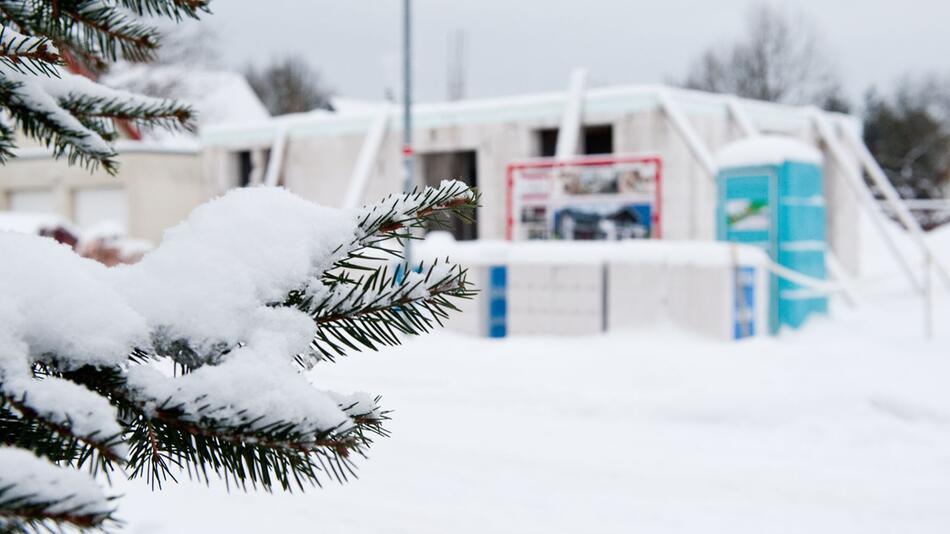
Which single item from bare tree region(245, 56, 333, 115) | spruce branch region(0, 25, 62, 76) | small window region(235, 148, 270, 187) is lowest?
spruce branch region(0, 25, 62, 76)

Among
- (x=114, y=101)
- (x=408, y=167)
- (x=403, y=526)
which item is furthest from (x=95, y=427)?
(x=408, y=167)

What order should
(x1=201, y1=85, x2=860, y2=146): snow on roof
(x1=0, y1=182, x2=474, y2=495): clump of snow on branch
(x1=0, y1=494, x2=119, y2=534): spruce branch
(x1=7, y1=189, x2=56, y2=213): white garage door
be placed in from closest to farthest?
(x1=0, y1=494, x2=119, y2=534): spruce branch → (x1=0, y1=182, x2=474, y2=495): clump of snow on branch → (x1=201, y1=85, x2=860, y2=146): snow on roof → (x1=7, y1=189, x2=56, y2=213): white garage door

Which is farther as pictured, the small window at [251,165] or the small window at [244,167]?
the small window at [244,167]

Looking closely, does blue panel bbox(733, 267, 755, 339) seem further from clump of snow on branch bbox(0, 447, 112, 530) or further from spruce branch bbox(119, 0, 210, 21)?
clump of snow on branch bbox(0, 447, 112, 530)

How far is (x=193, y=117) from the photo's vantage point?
2035 mm

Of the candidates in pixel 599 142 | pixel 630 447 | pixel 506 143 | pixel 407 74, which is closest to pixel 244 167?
pixel 506 143

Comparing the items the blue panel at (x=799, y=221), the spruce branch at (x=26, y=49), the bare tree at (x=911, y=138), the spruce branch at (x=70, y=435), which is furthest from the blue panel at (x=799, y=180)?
the bare tree at (x=911, y=138)

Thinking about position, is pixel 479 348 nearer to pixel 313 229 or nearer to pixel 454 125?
pixel 313 229

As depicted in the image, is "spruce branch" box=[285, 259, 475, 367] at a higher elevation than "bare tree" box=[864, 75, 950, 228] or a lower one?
lower

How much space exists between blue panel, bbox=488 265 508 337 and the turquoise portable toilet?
3.00 m

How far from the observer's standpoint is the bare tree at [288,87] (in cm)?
5766

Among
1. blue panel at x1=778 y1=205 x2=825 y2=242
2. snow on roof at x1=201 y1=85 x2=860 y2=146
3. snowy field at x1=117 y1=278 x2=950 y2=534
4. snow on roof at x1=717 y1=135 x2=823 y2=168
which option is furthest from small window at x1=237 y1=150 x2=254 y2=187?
blue panel at x1=778 y1=205 x2=825 y2=242

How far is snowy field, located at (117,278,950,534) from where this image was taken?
178 inches

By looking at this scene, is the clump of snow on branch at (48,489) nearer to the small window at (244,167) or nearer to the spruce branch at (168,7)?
the spruce branch at (168,7)
